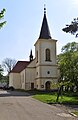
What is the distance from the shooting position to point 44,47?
2621 inches

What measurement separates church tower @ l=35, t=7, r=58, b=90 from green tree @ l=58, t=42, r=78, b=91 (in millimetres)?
2321

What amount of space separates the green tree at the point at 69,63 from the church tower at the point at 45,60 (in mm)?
2321

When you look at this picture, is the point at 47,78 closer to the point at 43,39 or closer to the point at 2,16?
the point at 43,39

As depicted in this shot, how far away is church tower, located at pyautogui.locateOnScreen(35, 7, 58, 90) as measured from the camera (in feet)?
214

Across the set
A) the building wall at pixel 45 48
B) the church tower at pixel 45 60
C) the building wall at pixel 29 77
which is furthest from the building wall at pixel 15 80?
the building wall at pixel 45 48

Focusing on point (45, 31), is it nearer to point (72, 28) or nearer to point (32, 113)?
point (72, 28)

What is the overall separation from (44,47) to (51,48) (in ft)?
5.67

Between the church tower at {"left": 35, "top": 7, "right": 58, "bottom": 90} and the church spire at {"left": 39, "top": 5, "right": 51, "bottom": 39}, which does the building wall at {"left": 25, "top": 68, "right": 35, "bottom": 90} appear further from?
the church spire at {"left": 39, "top": 5, "right": 51, "bottom": 39}

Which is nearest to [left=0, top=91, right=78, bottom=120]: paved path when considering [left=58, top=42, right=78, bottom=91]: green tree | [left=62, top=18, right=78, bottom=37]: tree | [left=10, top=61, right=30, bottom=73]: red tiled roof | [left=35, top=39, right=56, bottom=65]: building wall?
[left=62, top=18, right=78, bottom=37]: tree

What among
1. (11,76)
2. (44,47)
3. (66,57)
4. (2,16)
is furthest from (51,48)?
(2,16)

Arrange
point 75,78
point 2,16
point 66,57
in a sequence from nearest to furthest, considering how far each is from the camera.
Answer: point 2,16 < point 75,78 < point 66,57

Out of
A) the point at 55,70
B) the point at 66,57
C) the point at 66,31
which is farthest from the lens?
the point at 55,70

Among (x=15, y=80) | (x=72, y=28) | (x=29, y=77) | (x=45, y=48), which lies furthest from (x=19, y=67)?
(x=72, y=28)

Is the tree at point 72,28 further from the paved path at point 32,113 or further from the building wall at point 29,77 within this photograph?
the building wall at point 29,77
